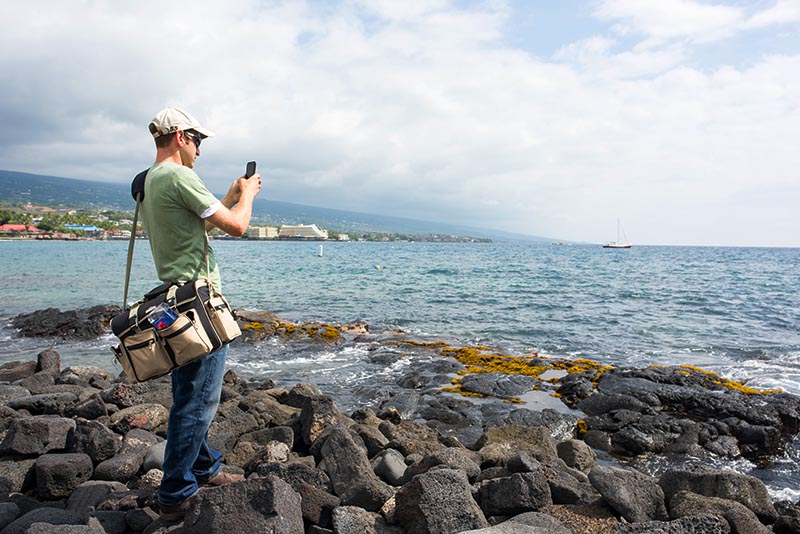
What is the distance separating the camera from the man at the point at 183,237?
3369 mm

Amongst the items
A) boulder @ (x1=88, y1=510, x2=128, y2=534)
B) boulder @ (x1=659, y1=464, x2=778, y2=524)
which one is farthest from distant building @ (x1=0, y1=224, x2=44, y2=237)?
boulder @ (x1=659, y1=464, x2=778, y2=524)

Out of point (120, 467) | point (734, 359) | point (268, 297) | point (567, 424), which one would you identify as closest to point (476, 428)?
point (567, 424)

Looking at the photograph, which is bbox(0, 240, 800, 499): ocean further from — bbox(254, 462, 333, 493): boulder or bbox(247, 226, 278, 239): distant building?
bbox(247, 226, 278, 239): distant building

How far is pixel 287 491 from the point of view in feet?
11.2

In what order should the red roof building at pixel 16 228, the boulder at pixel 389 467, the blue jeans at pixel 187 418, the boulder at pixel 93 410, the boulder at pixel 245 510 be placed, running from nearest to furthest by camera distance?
the boulder at pixel 245 510, the blue jeans at pixel 187 418, the boulder at pixel 389 467, the boulder at pixel 93 410, the red roof building at pixel 16 228

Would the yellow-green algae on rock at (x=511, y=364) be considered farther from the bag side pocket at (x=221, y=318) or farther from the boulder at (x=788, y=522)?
the bag side pocket at (x=221, y=318)

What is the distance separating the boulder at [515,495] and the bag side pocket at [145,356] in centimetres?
282

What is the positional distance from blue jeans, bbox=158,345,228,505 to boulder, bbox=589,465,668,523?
3.34m

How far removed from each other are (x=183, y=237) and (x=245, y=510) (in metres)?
1.83

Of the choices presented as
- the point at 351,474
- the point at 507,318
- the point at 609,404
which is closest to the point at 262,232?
the point at 507,318

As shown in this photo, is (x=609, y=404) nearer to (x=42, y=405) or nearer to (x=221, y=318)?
(x=221, y=318)

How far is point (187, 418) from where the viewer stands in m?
3.56

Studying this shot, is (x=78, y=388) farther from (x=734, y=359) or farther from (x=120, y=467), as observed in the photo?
(x=734, y=359)

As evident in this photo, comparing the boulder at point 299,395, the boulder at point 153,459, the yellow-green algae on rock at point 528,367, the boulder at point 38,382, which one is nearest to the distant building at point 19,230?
the boulder at point 38,382
